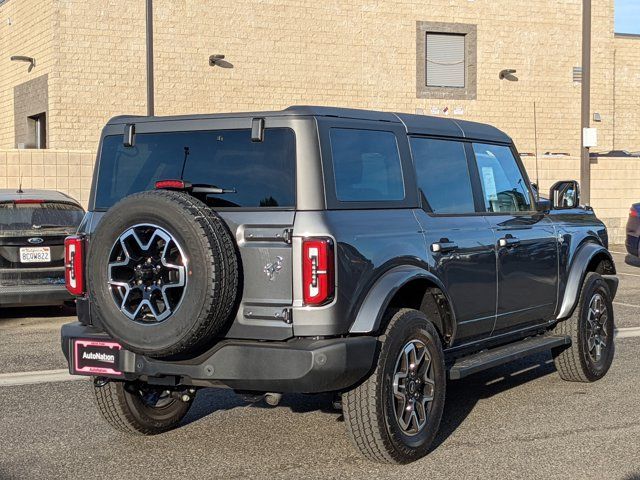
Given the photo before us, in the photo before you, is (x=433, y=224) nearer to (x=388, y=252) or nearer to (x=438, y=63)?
(x=388, y=252)

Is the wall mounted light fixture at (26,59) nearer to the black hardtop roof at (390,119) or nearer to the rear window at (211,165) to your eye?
the black hardtop roof at (390,119)

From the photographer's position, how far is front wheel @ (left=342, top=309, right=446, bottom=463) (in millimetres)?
5445

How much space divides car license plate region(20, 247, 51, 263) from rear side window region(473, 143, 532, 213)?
6.03 metres

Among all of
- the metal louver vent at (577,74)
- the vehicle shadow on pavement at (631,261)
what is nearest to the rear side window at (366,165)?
the vehicle shadow on pavement at (631,261)

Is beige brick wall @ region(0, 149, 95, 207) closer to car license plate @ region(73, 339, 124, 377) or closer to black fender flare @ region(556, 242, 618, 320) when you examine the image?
black fender flare @ region(556, 242, 618, 320)

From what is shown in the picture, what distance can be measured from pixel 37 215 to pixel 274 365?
7.25m

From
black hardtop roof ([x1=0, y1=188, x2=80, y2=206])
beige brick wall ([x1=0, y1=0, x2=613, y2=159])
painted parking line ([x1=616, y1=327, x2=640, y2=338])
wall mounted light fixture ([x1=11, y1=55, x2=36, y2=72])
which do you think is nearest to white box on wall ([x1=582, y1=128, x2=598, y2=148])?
beige brick wall ([x1=0, y1=0, x2=613, y2=159])

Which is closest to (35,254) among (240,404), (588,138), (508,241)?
(240,404)

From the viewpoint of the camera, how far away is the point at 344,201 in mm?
5531

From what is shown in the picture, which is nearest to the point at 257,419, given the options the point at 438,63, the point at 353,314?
the point at 353,314

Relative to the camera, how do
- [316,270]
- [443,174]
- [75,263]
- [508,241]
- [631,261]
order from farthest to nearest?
[631,261], [508,241], [443,174], [75,263], [316,270]

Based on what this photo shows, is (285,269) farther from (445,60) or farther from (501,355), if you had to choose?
Result: (445,60)

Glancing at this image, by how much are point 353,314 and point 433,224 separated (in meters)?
1.14

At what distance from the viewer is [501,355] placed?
682 cm
